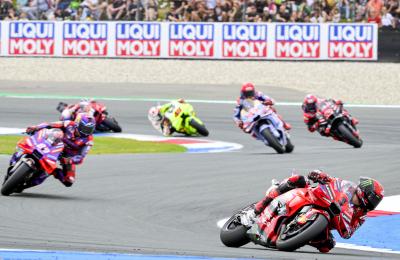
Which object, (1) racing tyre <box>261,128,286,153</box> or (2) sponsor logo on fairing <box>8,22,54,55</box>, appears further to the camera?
(2) sponsor logo on fairing <box>8,22,54,55</box>

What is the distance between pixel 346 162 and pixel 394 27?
16932 mm

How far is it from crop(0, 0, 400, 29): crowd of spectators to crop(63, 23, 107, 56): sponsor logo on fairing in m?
0.47

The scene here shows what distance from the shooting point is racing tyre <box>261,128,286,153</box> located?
70.2 feet

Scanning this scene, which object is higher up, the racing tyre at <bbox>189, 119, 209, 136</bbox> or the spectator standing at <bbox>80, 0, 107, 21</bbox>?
the spectator standing at <bbox>80, 0, 107, 21</bbox>

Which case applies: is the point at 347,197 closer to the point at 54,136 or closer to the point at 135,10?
the point at 54,136

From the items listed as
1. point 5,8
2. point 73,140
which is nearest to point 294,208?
point 73,140

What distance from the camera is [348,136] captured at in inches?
906

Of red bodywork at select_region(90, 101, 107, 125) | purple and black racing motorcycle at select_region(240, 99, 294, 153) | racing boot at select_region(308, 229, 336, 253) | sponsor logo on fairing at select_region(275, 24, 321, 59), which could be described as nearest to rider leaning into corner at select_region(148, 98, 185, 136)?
red bodywork at select_region(90, 101, 107, 125)

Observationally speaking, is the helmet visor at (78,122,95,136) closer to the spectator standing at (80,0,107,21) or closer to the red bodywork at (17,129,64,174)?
the red bodywork at (17,129,64,174)

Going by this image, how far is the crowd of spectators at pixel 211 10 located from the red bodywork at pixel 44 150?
22911 millimetres

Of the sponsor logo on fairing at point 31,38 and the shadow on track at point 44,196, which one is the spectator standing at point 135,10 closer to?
the sponsor logo on fairing at point 31,38

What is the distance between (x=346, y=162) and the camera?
65.2 feet

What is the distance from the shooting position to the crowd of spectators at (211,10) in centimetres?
3634

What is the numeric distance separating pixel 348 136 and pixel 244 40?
46.9 ft
